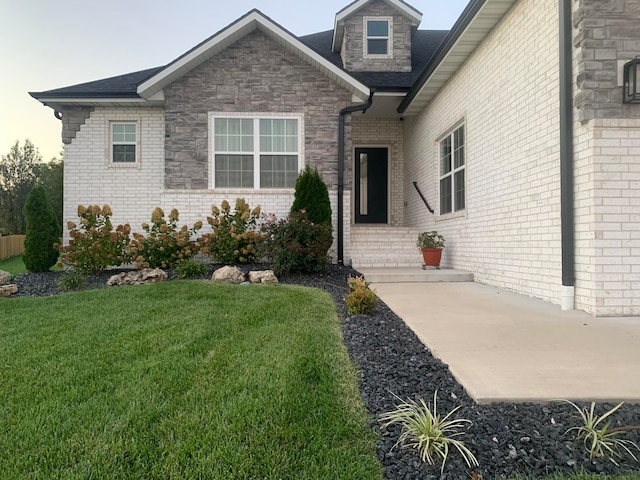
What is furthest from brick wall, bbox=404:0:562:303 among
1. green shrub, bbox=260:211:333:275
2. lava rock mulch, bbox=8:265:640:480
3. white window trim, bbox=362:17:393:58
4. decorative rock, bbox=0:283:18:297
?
decorative rock, bbox=0:283:18:297

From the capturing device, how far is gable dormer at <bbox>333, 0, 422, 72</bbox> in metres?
10.7

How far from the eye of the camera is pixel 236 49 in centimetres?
812

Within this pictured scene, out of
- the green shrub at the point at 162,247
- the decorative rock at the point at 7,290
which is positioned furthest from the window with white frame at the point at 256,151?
the decorative rock at the point at 7,290

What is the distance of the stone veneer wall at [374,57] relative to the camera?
35.1 feet

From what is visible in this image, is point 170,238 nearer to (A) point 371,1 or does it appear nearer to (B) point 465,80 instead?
(B) point 465,80

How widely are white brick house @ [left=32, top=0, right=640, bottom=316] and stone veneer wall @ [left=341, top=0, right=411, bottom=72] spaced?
4 cm

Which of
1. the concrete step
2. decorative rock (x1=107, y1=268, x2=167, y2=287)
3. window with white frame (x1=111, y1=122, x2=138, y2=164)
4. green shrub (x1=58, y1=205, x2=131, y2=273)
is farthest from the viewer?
window with white frame (x1=111, y1=122, x2=138, y2=164)

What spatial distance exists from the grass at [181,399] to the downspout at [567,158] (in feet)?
8.33

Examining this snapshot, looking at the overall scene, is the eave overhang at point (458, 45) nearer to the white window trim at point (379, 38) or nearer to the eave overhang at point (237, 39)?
the eave overhang at point (237, 39)

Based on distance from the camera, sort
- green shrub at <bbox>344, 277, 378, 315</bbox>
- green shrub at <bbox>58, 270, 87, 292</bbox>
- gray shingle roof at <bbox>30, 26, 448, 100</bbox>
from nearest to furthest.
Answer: green shrub at <bbox>344, 277, 378, 315</bbox> → green shrub at <bbox>58, 270, 87, 292</bbox> → gray shingle roof at <bbox>30, 26, 448, 100</bbox>

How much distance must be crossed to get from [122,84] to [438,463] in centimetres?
962

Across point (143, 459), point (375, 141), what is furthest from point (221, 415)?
point (375, 141)

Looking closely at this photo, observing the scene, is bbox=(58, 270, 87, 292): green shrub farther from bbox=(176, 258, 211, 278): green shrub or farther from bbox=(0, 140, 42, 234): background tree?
bbox=(0, 140, 42, 234): background tree

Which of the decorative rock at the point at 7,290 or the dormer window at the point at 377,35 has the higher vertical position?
the dormer window at the point at 377,35
